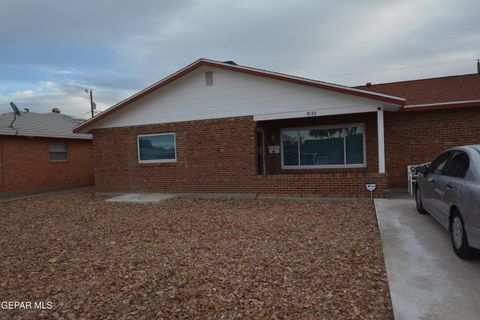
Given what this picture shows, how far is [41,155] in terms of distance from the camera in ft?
53.1

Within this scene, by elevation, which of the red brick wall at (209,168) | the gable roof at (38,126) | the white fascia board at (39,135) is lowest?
the red brick wall at (209,168)

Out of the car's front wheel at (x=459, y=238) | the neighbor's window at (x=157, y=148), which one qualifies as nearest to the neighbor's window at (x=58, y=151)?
the neighbor's window at (x=157, y=148)

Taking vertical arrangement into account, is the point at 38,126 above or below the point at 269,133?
above

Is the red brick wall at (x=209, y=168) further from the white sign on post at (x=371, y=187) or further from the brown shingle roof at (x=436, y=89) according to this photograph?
the brown shingle roof at (x=436, y=89)

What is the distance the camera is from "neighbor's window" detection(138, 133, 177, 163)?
12.2 metres

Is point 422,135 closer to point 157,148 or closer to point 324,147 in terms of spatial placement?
point 324,147

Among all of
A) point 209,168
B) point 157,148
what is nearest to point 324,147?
point 209,168

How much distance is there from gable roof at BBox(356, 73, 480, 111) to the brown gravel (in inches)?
187

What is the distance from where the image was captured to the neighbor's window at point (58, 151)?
16.8 metres

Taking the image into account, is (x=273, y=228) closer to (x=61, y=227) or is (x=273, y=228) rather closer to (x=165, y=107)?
(x=61, y=227)

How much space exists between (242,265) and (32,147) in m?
14.6

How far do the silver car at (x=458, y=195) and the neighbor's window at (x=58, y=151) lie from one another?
52.5 ft

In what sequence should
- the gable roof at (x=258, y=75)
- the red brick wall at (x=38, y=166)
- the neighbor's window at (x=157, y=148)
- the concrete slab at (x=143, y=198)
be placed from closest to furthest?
1. the gable roof at (x=258, y=75)
2. the concrete slab at (x=143, y=198)
3. the neighbor's window at (x=157, y=148)
4. the red brick wall at (x=38, y=166)

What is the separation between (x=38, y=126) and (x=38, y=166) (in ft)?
6.63
